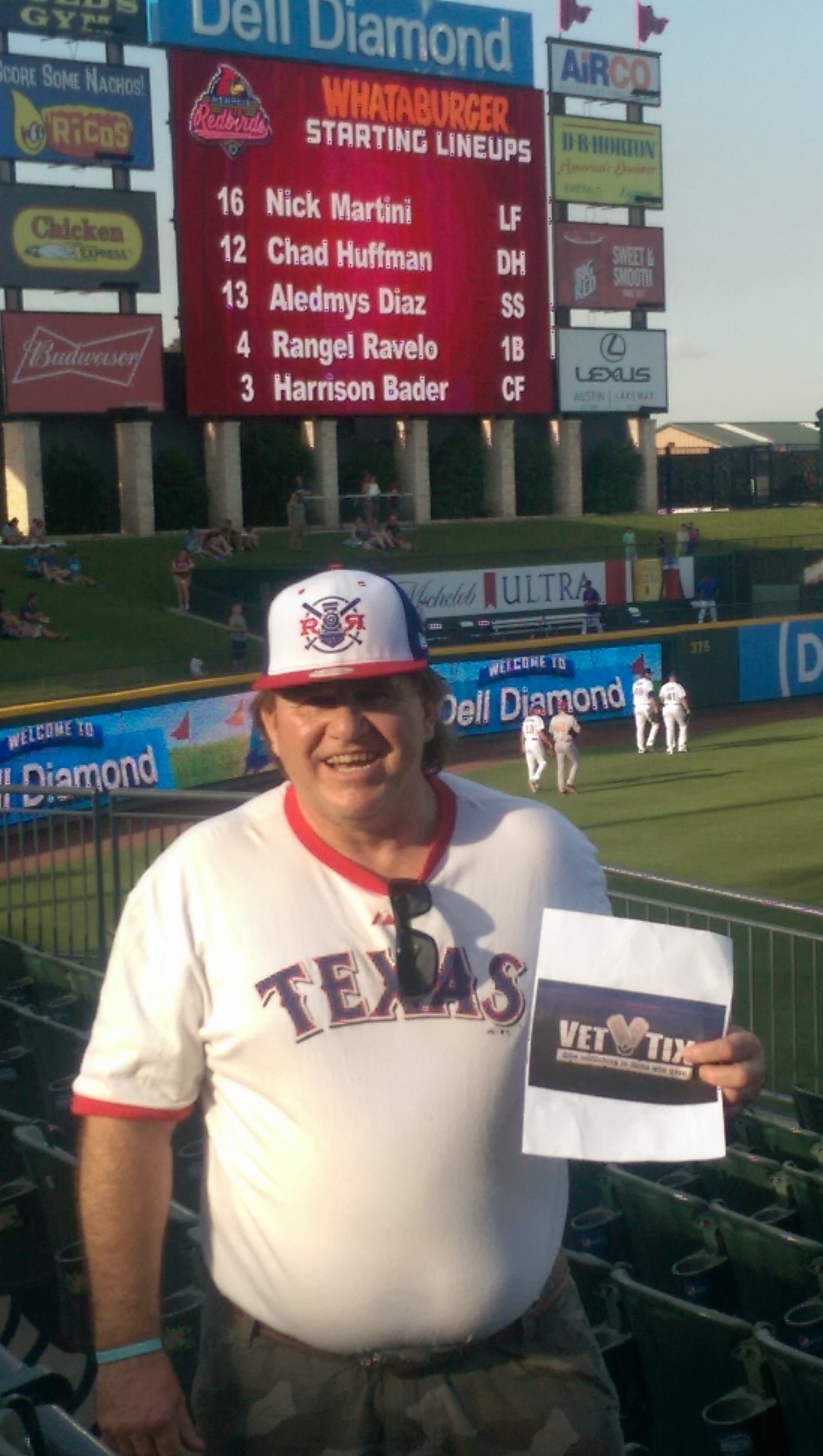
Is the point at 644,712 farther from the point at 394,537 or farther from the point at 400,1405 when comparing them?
the point at 400,1405

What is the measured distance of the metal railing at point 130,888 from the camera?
8.04 m

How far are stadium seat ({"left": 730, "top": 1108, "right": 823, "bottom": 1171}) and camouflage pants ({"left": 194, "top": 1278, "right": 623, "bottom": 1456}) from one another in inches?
151

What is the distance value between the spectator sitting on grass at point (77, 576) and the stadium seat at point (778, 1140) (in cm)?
3435

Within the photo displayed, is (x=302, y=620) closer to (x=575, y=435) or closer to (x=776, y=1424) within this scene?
(x=776, y=1424)

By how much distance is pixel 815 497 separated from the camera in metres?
67.3

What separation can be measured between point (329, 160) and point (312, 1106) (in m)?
47.0

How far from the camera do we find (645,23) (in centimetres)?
5897

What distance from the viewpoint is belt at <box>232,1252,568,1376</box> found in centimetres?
282

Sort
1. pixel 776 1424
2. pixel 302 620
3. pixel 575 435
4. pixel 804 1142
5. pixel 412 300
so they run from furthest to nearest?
pixel 575 435, pixel 412 300, pixel 804 1142, pixel 776 1424, pixel 302 620

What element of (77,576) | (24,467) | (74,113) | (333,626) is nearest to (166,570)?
(77,576)

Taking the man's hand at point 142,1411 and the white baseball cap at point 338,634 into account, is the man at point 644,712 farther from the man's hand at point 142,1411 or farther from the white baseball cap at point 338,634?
the man's hand at point 142,1411

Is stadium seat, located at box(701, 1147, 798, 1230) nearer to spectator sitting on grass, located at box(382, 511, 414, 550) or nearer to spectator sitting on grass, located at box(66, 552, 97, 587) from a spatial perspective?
spectator sitting on grass, located at box(66, 552, 97, 587)

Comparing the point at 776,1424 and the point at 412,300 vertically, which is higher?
the point at 412,300

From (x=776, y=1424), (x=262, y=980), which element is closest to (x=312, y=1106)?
(x=262, y=980)
